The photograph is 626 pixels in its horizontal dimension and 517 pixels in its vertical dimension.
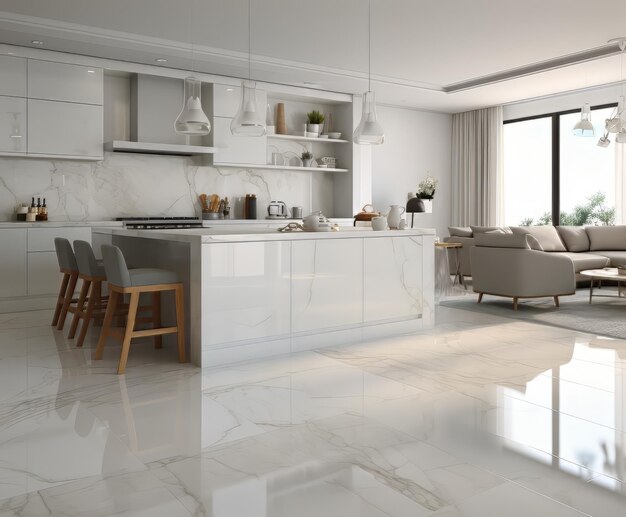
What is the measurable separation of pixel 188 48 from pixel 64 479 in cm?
490

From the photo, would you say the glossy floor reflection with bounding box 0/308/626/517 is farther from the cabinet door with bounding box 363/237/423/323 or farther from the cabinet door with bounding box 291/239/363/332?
the cabinet door with bounding box 363/237/423/323

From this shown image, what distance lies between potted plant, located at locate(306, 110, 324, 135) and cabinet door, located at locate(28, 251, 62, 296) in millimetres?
3681

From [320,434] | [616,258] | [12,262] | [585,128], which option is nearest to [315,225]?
[320,434]

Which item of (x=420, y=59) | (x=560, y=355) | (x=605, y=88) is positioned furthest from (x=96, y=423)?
(x=605, y=88)

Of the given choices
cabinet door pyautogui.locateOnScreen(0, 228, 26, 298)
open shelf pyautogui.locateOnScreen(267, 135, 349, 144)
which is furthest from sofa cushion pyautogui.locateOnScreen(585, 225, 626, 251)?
cabinet door pyautogui.locateOnScreen(0, 228, 26, 298)

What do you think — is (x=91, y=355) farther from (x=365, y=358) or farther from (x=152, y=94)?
(x=152, y=94)

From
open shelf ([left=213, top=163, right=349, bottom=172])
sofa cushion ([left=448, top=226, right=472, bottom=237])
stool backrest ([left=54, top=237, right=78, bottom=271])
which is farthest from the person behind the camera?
sofa cushion ([left=448, top=226, right=472, bottom=237])

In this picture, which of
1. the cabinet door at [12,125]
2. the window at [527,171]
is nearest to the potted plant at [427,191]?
the window at [527,171]

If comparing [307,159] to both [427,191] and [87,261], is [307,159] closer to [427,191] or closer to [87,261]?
[427,191]

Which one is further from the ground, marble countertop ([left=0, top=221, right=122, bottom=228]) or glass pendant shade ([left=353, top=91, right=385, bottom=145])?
glass pendant shade ([left=353, top=91, right=385, bottom=145])

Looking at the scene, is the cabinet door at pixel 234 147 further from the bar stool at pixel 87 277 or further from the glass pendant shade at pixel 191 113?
the bar stool at pixel 87 277

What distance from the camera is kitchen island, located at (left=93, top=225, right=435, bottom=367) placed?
375 centimetres

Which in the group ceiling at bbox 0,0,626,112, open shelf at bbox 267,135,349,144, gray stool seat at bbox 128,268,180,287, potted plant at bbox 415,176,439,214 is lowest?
gray stool seat at bbox 128,268,180,287

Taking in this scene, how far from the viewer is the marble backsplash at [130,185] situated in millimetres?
6168
